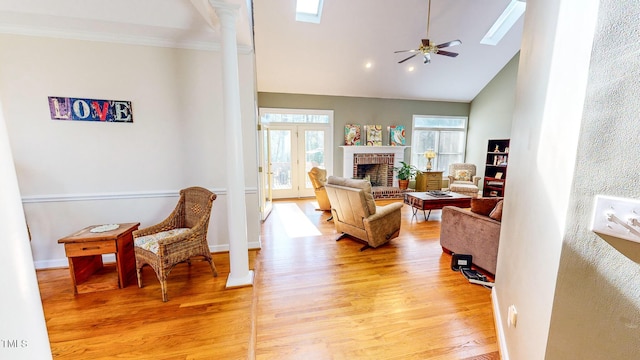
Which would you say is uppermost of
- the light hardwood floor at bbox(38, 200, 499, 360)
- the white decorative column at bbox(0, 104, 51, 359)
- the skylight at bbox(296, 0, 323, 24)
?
the skylight at bbox(296, 0, 323, 24)

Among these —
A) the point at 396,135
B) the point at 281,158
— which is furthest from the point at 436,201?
the point at 281,158

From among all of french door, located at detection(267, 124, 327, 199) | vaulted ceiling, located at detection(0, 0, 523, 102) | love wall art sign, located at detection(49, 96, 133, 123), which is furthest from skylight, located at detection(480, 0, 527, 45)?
love wall art sign, located at detection(49, 96, 133, 123)

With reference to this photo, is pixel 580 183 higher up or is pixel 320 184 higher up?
pixel 580 183

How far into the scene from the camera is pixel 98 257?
254 centimetres

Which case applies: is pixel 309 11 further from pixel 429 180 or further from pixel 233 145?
pixel 429 180

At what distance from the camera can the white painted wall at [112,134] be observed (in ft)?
8.11

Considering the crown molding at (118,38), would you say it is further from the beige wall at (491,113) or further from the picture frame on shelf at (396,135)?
the beige wall at (491,113)

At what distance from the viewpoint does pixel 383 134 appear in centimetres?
714

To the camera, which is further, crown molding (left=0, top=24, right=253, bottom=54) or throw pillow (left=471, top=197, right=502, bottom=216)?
throw pillow (left=471, top=197, right=502, bottom=216)

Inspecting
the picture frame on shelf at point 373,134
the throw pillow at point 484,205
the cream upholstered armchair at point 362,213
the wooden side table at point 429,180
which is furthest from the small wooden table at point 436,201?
the picture frame on shelf at point 373,134

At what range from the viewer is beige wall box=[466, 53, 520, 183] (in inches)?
246

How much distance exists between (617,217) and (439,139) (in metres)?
7.64

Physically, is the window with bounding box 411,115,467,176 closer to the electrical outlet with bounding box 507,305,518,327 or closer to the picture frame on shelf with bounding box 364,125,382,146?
the picture frame on shelf with bounding box 364,125,382,146

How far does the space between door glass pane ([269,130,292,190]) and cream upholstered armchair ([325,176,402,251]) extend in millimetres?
3192
